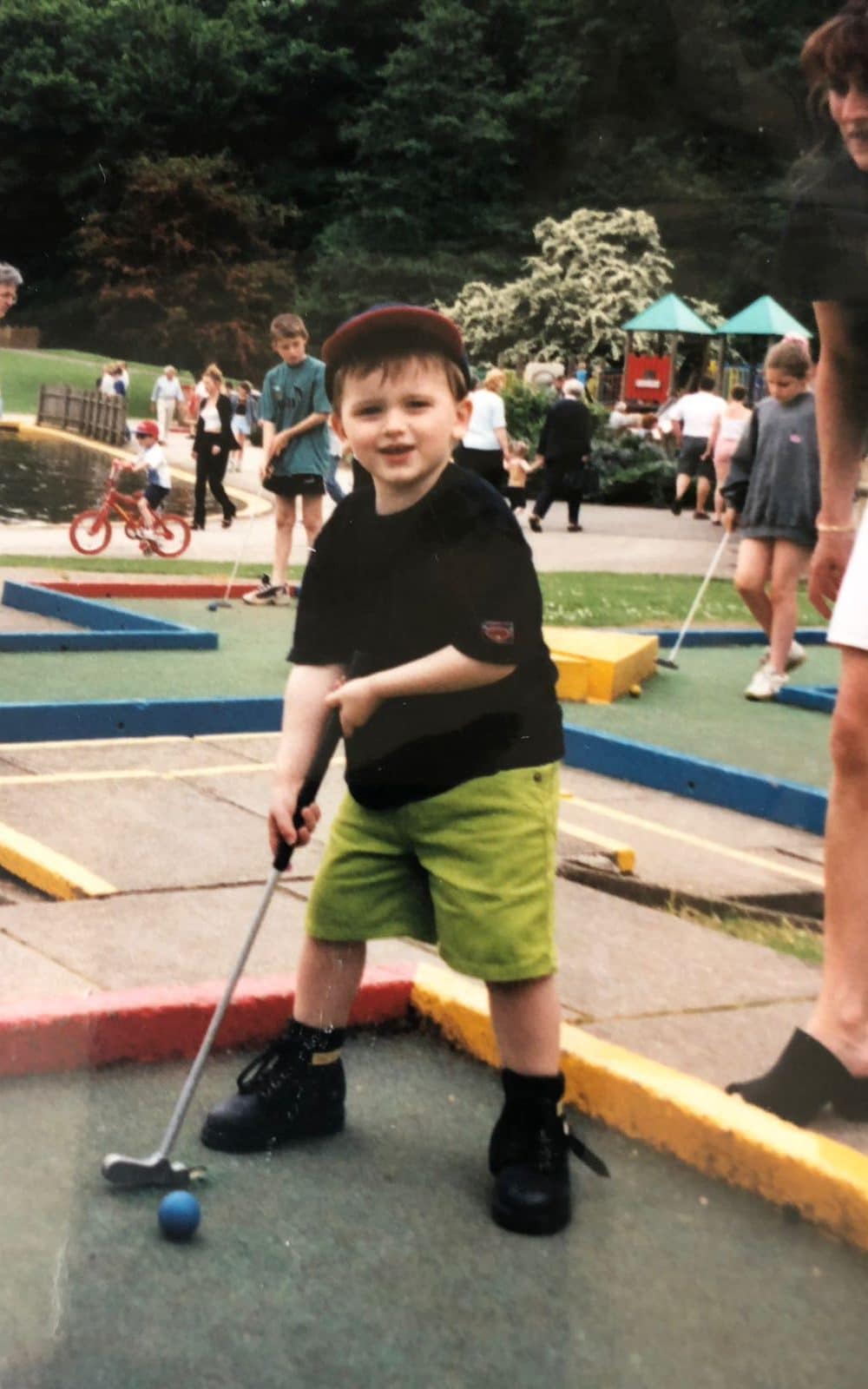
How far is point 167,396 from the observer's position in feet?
5.16

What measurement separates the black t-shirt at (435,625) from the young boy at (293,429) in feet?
0.34

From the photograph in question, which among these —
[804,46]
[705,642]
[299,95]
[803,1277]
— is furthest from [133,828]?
[705,642]

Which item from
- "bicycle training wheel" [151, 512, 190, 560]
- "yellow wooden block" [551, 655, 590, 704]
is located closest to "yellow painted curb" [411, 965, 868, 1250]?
"yellow wooden block" [551, 655, 590, 704]

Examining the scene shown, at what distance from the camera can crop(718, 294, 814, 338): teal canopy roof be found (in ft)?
4.13

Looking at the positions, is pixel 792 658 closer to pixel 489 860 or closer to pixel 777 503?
pixel 777 503

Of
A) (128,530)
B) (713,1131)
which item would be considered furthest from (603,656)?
(128,530)

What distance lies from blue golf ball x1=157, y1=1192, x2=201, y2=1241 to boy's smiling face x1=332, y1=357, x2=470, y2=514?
0.70 m

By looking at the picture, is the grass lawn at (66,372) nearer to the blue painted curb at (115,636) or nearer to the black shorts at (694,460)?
the black shorts at (694,460)

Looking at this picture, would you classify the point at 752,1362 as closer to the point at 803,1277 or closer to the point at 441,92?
the point at 803,1277

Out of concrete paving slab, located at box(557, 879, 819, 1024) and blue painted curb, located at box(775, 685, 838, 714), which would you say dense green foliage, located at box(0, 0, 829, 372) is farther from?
blue painted curb, located at box(775, 685, 838, 714)

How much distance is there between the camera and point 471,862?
6.09 feet

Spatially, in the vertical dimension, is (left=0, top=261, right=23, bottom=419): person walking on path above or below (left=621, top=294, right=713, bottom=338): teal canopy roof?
below

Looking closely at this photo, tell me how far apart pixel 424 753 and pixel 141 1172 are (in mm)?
495

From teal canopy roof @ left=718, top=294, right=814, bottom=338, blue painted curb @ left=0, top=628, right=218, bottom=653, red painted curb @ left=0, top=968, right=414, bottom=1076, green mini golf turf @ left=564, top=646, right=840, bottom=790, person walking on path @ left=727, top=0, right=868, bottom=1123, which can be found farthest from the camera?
blue painted curb @ left=0, top=628, right=218, bottom=653
